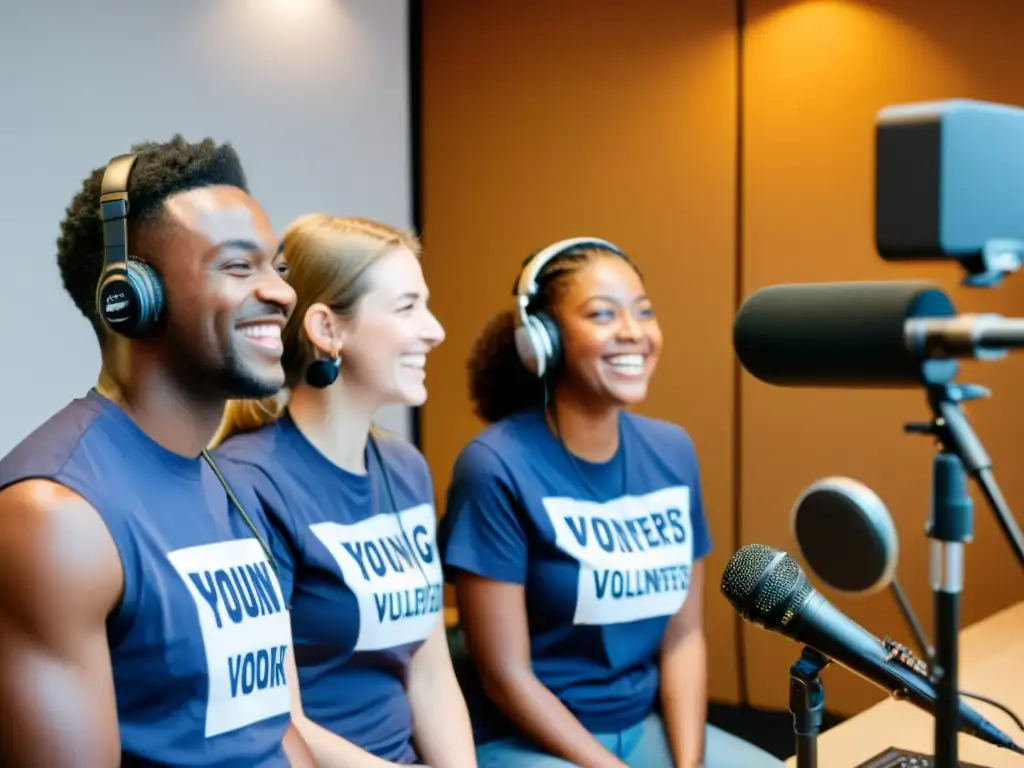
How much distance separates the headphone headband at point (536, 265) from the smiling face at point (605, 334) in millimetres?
45

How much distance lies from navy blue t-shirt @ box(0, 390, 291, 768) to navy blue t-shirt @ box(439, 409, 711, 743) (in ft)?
2.07

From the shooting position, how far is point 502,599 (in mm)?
1936

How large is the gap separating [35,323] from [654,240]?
191 cm

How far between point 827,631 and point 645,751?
1.02m

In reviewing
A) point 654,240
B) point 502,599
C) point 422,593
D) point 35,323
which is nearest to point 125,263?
point 422,593

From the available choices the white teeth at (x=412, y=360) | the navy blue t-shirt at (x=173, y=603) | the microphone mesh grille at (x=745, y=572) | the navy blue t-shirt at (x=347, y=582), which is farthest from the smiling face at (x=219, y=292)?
the microphone mesh grille at (x=745, y=572)

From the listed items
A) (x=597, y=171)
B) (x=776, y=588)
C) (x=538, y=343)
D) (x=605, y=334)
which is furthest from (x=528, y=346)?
(x=597, y=171)

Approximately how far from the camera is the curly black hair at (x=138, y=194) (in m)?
1.35

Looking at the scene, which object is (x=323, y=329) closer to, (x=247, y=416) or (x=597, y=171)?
(x=247, y=416)

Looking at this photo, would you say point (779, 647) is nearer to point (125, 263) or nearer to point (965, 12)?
point (965, 12)

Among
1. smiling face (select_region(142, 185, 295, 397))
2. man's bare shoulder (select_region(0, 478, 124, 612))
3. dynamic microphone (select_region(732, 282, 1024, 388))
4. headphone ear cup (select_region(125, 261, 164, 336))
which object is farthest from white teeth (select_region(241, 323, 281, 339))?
dynamic microphone (select_region(732, 282, 1024, 388))

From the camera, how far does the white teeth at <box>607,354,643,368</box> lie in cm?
211

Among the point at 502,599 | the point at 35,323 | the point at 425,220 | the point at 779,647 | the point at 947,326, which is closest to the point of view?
the point at 947,326

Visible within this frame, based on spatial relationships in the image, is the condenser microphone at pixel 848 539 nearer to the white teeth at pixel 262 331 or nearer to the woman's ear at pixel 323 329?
the white teeth at pixel 262 331
